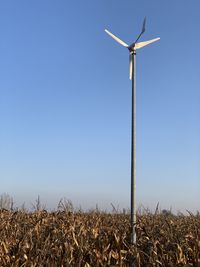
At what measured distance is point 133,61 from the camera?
14.8m

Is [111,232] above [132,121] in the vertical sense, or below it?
below

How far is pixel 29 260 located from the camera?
9898mm

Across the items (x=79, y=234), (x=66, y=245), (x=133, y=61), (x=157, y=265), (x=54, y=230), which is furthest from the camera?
(x=133, y=61)

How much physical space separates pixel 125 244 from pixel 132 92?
173 inches

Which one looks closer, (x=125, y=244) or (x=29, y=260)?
(x=29, y=260)

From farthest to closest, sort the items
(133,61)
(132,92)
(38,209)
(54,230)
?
(38,209)
(133,61)
(132,92)
(54,230)

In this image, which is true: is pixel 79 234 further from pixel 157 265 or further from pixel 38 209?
pixel 38 209

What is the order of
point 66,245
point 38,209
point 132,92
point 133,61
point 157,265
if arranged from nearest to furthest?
1. point 157,265
2. point 66,245
3. point 132,92
4. point 133,61
5. point 38,209

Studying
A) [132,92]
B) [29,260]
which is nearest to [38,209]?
[132,92]

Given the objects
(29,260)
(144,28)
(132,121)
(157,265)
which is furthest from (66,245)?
(144,28)

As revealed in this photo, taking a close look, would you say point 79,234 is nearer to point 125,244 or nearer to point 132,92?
point 125,244

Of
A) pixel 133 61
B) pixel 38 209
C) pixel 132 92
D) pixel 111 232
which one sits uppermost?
pixel 133 61

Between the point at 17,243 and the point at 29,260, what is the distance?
1048mm

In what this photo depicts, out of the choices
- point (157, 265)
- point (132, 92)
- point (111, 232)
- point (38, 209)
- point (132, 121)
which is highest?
point (132, 92)
